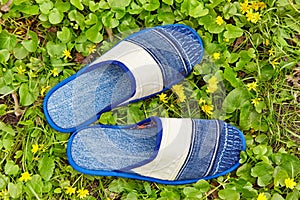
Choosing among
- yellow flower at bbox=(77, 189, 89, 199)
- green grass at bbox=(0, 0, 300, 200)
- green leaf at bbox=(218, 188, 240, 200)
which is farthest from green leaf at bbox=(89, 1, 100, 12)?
green leaf at bbox=(218, 188, 240, 200)

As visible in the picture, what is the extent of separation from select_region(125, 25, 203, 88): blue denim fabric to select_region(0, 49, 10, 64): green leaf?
364 millimetres

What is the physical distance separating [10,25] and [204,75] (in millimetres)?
618

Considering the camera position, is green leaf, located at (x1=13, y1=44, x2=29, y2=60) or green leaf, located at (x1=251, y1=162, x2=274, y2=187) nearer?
green leaf, located at (x1=251, y1=162, x2=274, y2=187)

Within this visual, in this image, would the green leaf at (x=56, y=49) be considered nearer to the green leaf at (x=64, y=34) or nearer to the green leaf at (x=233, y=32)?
the green leaf at (x=64, y=34)

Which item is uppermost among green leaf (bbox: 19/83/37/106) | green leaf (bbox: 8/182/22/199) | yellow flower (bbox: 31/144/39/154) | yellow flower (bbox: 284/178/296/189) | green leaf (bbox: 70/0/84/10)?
green leaf (bbox: 70/0/84/10)

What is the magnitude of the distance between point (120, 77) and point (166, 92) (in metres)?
0.15

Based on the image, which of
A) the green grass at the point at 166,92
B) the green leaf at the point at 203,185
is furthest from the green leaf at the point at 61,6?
the green leaf at the point at 203,185

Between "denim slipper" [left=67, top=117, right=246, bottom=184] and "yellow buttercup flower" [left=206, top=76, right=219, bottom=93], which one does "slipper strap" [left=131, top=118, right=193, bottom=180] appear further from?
"yellow buttercup flower" [left=206, top=76, right=219, bottom=93]

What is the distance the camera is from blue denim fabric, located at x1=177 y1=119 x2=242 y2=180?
1.61 metres

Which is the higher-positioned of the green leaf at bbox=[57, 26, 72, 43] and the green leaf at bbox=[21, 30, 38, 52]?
the green leaf at bbox=[57, 26, 72, 43]

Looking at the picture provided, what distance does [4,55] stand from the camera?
1.67 m

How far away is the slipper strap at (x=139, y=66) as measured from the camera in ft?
5.22

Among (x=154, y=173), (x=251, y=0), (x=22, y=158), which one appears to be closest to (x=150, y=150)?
(x=154, y=173)

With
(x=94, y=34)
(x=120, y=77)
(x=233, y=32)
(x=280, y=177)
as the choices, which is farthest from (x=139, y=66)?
(x=280, y=177)
